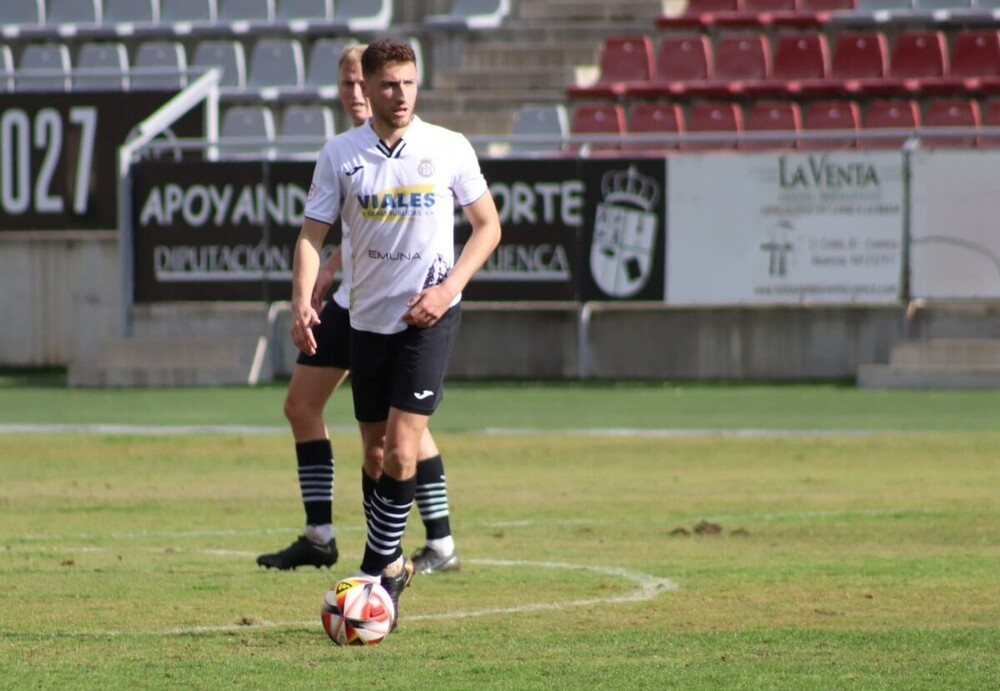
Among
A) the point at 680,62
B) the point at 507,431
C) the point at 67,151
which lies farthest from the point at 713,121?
the point at 507,431

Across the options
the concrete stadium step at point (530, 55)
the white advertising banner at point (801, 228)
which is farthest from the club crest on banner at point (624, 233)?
the concrete stadium step at point (530, 55)

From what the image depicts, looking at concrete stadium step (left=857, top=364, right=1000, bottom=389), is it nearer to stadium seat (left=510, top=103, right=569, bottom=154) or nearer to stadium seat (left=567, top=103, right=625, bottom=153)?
stadium seat (left=567, top=103, right=625, bottom=153)

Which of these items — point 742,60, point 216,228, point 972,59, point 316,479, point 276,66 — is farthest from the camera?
point 276,66

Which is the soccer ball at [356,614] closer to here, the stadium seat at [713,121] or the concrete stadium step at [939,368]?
the concrete stadium step at [939,368]

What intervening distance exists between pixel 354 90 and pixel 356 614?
3.47 meters

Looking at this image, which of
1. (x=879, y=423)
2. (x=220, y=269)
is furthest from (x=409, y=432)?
(x=220, y=269)

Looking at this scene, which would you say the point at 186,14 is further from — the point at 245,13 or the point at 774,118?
the point at 774,118

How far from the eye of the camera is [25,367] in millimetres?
25000

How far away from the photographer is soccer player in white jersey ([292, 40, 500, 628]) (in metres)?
7.45

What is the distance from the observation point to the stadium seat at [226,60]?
1130 inches

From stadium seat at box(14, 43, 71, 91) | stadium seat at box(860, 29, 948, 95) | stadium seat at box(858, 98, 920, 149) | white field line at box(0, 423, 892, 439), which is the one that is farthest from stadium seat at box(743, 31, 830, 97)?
stadium seat at box(14, 43, 71, 91)

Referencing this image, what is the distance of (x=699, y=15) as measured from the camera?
27.8m

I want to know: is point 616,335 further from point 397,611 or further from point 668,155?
point 397,611

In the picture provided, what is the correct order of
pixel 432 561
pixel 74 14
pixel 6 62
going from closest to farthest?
pixel 432 561 < pixel 6 62 < pixel 74 14
